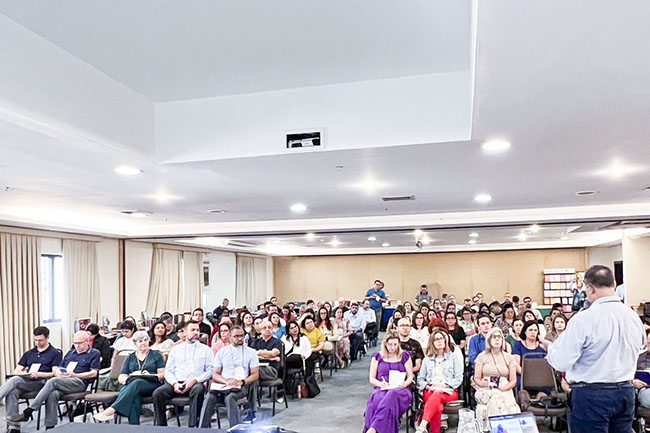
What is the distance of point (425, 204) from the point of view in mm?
8820

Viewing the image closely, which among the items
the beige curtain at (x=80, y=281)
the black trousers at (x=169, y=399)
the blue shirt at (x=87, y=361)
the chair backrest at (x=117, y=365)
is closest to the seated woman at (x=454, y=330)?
the black trousers at (x=169, y=399)

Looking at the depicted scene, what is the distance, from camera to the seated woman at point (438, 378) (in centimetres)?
561

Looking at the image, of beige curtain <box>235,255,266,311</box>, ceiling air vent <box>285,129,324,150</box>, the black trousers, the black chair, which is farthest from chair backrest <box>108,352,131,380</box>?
beige curtain <box>235,255,266,311</box>

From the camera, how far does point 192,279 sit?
615 inches

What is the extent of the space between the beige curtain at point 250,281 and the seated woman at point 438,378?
13.1 m

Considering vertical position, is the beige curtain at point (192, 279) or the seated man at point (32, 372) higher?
the beige curtain at point (192, 279)

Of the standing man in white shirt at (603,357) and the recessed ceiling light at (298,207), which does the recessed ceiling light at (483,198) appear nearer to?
the recessed ceiling light at (298,207)

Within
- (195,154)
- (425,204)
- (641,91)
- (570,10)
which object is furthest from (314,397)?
(570,10)

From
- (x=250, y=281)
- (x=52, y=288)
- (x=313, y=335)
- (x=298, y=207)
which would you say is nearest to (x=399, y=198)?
(x=298, y=207)

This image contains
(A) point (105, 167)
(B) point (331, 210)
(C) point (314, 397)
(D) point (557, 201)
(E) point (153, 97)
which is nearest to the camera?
(E) point (153, 97)

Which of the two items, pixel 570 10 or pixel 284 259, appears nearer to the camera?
pixel 570 10

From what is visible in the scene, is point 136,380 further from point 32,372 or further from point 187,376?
point 32,372

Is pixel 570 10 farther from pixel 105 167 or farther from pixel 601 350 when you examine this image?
pixel 105 167

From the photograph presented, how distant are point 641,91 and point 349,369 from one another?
8.31 m
